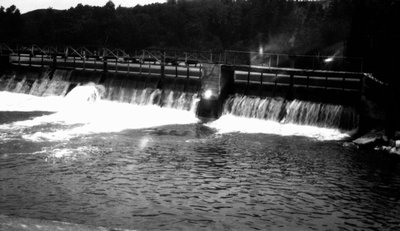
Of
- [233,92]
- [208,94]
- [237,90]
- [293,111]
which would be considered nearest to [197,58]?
[233,92]

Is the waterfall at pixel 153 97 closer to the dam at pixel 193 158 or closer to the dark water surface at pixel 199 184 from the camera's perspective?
Answer: the dam at pixel 193 158

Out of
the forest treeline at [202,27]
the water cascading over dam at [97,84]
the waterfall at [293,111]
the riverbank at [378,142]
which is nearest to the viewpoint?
the riverbank at [378,142]

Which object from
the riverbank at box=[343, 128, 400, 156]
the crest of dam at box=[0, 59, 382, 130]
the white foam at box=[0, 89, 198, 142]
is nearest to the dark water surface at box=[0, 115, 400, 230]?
the riverbank at box=[343, 128, 400, 156]

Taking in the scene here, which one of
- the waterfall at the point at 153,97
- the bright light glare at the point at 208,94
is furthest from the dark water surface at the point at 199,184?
the waterfall at the point at 153,97

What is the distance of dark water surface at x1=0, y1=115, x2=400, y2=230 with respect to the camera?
12.8 metres

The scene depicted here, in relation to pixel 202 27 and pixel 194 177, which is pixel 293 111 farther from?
pixel 202 27

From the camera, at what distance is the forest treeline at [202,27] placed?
88188mm

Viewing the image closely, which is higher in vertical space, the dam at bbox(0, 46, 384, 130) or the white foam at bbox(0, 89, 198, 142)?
the dam at bbox(0, 46, 384, 130)

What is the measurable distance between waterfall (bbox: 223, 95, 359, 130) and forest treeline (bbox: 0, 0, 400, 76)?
44.5m

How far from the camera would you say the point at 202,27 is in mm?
113812

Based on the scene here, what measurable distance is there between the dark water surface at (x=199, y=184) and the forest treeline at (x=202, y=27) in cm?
5468

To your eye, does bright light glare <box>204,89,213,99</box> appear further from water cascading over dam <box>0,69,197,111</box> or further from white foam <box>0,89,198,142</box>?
white foam <box>0,89,198,142</box>

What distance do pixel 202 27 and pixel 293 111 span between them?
88.0 metres

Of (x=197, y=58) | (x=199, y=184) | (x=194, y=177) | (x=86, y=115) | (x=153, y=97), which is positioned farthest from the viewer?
(x=197, y=58)
